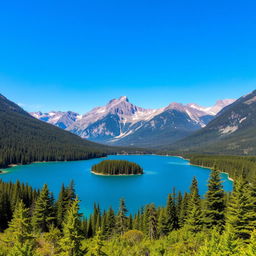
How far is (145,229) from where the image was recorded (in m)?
63.7

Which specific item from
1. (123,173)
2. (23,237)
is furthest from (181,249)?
(123,173)

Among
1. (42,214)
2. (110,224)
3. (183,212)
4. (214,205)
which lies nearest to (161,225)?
(183,212)

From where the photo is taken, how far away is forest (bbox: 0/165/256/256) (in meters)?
30.5

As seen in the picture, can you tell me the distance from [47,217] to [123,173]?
130 metres

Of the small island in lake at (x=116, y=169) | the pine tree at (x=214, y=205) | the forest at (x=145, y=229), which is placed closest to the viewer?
the forest at (x=145, y=229)

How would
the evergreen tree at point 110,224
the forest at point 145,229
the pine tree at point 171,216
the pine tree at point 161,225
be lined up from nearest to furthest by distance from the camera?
the forest at point 145,229, the pine tree at point 161,225, the evergreen tree at point 110,224, the pine tree at point 171,216

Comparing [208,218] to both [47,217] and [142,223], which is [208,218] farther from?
[47,217]

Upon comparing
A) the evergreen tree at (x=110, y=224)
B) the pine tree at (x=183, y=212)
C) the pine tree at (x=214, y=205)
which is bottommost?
the evergreen tree at (x=110, y=224)

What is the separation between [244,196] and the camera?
128 ft

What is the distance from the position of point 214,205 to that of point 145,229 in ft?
82.2

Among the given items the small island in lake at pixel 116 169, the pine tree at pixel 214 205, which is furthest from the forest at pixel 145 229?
the small island in lake at pixel 116 169

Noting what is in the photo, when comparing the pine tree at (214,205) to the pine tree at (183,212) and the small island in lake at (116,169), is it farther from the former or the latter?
the small island in lake at (116,169)

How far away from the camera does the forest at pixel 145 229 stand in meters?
30.5

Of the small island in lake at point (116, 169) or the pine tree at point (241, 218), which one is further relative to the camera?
the small island in lake at point (116, 169)
